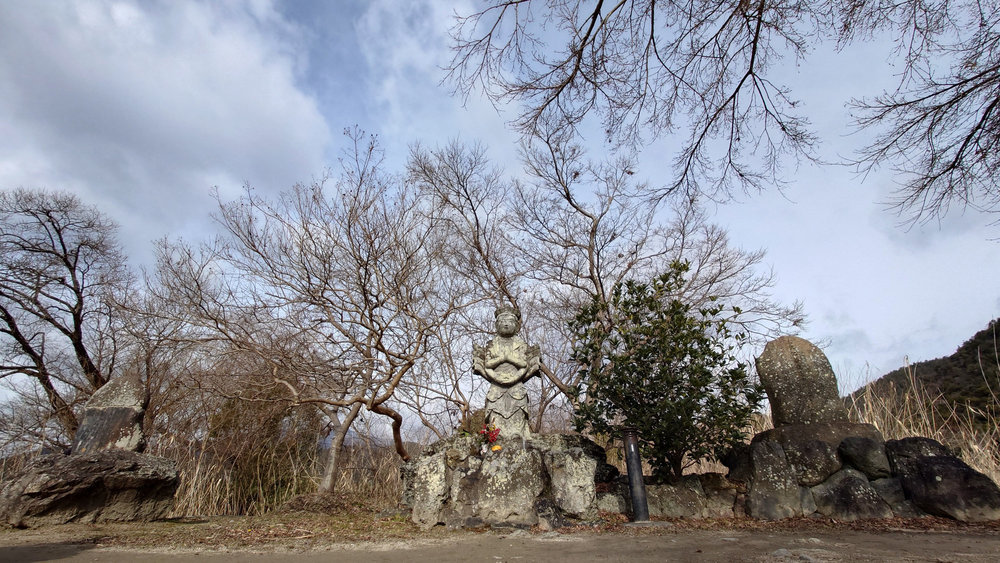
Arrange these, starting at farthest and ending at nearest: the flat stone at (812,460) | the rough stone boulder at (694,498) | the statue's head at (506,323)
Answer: the statue's head at (506,323) → the rough stone boulder at (694,498) → the flat stone at (812,460)

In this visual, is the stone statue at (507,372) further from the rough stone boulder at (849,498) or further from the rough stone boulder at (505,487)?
the rough stone boulder at (849,498)

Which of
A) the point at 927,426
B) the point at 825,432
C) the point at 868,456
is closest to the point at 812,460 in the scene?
the point at 825,432

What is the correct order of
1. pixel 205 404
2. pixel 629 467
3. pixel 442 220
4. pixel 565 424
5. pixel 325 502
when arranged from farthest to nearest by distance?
1. pixel 565 424
2. pixel 442 220
3. pixel 205 404
4. pixel 325 502
5. pixel 629 467

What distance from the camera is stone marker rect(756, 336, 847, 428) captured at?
20.2 ft

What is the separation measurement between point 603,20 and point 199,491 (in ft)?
30.8

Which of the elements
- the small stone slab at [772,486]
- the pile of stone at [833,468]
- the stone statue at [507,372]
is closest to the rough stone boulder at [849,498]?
the pile of stone at [833,468]

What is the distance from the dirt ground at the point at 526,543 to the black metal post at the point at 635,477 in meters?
0.25

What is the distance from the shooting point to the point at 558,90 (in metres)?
4.49

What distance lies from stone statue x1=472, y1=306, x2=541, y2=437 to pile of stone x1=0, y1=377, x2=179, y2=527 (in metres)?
3.88

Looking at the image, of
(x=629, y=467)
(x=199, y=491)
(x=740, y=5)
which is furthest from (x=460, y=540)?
(x=199, y=491)

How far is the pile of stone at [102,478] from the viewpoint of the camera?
16.7 feet

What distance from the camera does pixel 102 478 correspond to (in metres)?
5.46

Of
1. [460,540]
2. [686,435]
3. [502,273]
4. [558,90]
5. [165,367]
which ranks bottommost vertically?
[460,540]

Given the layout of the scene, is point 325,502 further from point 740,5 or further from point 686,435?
point 740,5
